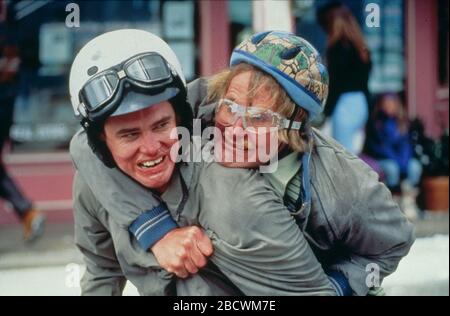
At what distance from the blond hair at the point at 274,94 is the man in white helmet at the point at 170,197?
0.24ft

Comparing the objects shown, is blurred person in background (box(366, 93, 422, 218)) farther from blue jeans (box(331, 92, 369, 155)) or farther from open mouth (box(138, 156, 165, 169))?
open mouth (box(138, 156, 165, 169))

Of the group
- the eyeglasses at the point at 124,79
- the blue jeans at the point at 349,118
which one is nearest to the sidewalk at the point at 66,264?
the blue jeans at the point at 349,118

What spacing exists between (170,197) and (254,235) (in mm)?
178

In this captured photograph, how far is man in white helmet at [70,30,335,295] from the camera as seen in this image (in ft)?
4.35

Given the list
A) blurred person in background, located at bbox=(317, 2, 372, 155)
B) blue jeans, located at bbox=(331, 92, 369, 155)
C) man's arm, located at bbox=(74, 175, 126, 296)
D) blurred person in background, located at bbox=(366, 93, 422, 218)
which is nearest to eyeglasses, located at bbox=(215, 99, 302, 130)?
man's arm, located at bbox=(74, 175, 126, 296)

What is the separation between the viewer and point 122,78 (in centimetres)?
132

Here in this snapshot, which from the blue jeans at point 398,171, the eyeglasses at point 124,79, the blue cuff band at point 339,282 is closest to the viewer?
the eyeglasses at point 124,79

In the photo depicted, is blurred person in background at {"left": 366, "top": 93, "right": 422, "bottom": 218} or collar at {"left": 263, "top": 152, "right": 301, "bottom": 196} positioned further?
blurred person in background at {"left": 366, "top": 93, "right": 422, "bottom": 218}

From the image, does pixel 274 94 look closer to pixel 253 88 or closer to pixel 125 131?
pixel 253 88

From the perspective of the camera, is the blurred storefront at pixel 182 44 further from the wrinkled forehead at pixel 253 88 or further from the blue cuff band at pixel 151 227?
the blue cuff band at pixel 151 227

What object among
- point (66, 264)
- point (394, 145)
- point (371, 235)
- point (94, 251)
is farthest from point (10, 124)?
point (371, 235)

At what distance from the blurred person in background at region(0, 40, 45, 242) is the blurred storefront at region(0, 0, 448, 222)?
38 mm

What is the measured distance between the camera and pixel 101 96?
1.31 m

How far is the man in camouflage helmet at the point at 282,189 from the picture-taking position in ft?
4.36
